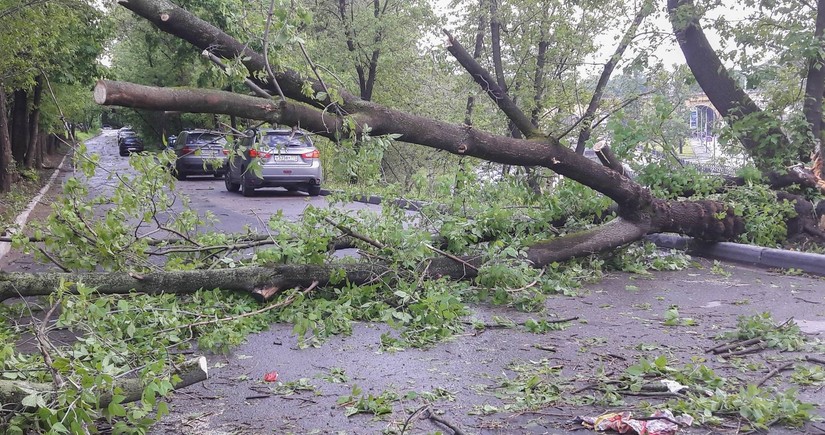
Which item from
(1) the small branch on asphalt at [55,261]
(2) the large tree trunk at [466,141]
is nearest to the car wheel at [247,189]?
(2) the large tree trunk at [466,141]

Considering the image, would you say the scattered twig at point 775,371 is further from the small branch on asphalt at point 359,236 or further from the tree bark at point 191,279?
the small branch on asphalt at point 359,236

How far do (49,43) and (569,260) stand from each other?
41.9 ft

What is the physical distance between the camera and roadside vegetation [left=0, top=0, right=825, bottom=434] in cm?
408

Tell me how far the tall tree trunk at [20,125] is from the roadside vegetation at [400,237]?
12.5 metres

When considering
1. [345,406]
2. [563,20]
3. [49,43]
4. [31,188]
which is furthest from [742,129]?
[31,188]

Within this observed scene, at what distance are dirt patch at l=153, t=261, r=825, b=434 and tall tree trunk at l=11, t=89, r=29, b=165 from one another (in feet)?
72.3

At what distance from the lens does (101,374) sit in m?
3.35

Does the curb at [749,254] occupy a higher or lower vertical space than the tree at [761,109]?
lower

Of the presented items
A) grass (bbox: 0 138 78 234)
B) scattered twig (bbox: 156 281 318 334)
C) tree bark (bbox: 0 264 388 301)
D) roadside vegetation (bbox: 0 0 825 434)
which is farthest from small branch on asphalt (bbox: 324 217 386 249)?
grass (bbox: 0 138 78 234)

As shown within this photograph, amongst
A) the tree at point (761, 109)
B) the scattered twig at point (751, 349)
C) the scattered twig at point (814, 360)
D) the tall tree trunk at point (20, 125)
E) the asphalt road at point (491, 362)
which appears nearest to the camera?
the asphalt road at point (491, 362)

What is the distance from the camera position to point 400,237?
6.73 meters

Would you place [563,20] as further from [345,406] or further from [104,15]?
[345,406]

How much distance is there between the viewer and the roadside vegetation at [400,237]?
408cm

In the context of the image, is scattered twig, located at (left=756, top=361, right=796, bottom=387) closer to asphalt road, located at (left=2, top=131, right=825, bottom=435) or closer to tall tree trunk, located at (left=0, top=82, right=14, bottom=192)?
asphalt road, located at (left=2, top=131, right=825, bottom=435)
